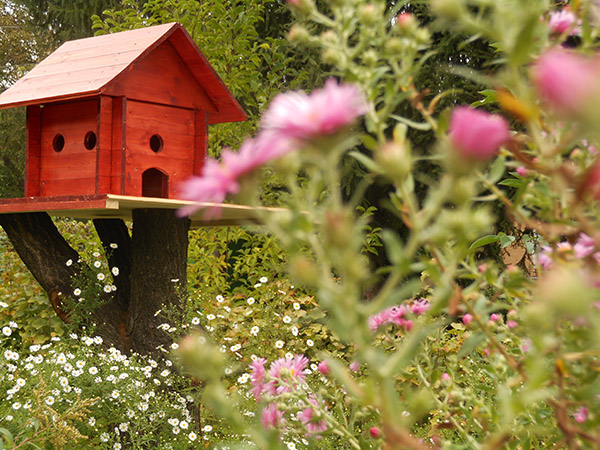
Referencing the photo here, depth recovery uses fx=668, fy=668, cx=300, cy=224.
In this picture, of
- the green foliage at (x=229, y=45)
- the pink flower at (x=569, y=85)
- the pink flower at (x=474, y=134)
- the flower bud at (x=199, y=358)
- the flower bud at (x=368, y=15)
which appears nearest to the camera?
the pink flower at (x=569, y=85)

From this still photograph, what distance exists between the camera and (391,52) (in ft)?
2.54

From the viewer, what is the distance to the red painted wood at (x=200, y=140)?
3.29 metres

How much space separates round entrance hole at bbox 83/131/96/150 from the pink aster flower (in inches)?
83.6

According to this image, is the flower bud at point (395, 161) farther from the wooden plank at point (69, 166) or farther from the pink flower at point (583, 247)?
the wooden plank at point (69, 166)

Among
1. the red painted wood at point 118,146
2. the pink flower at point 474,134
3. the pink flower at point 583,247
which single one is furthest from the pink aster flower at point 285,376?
the red painted wood at point 118,146

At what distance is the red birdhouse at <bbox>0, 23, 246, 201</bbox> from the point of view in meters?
2.90

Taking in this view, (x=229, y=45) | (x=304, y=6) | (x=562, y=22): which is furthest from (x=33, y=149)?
(x=562, y=22)

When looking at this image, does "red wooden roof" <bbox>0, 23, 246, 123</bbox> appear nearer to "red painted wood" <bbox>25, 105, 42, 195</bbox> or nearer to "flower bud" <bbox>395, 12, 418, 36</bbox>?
"red painted wood" <bbox>25, 105, 42, 195</bbox>

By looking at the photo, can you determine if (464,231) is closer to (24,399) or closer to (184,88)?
(24,399)

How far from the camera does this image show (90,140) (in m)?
3.11

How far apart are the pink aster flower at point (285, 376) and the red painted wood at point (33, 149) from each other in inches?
92.2

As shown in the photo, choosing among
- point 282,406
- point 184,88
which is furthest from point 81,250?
point 282,406

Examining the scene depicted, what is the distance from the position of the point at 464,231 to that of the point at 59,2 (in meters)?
10.4

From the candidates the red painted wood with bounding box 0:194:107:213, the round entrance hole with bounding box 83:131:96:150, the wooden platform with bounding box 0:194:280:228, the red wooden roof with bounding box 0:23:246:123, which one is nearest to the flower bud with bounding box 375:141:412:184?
the wooden platform with bounding box 0:194:280:228
